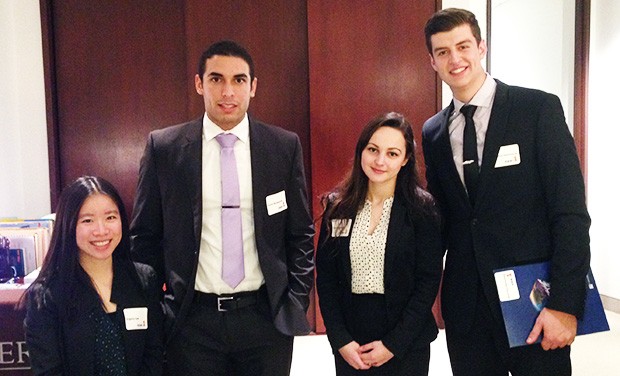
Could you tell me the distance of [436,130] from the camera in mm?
1962

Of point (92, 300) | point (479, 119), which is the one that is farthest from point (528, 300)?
point (92, 300)

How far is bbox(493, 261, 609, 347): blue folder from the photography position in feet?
→ 5.36

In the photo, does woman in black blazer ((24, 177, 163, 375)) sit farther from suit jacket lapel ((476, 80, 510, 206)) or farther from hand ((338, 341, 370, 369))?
suit jacket lapel ((476, 80, 510, 206))

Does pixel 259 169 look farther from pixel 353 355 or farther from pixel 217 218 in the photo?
pixel 353 355

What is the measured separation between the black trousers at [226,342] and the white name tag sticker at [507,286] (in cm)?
76

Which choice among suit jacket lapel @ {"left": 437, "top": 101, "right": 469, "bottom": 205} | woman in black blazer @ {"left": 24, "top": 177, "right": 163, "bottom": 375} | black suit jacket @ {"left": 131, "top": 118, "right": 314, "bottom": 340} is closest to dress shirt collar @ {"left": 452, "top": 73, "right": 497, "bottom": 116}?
suit jacket lapel @ {"left": 437, "top": 101, "right": 469, "bottom": 205}

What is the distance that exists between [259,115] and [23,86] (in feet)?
5.10

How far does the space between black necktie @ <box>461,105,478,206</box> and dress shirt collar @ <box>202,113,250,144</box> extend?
2.53ft

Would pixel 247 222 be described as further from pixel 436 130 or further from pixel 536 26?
pixel 536 26

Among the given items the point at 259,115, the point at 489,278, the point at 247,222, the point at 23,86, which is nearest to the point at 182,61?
the point at 259,115

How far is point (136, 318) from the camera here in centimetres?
179

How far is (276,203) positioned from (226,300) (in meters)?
0.38

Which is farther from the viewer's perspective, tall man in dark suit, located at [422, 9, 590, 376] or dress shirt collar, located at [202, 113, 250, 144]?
dress shirt collar, located at [202, 113, 250, 144]

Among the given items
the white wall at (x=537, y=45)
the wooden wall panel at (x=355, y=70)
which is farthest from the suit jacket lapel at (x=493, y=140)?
the white wall at (x=537, y=45)
